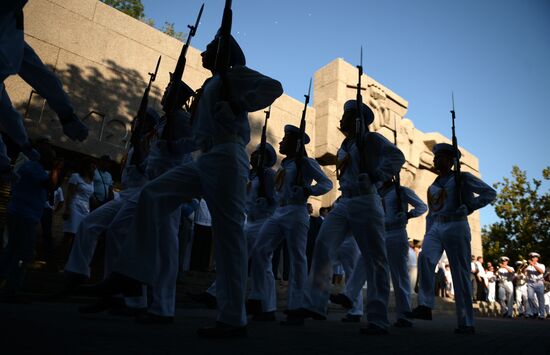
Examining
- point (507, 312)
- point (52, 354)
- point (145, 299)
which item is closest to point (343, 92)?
point (507, 312)

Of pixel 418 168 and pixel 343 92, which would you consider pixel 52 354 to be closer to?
pixel 343 92

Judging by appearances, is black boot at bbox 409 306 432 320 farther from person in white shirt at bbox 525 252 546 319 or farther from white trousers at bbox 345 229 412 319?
person in white shirt at bbox 525 252 546 319


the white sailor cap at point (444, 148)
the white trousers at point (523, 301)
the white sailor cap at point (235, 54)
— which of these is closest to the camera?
the white sailor cap at point (235, 54)

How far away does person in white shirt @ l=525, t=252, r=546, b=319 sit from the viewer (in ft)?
51.8

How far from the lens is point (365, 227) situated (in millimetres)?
4422

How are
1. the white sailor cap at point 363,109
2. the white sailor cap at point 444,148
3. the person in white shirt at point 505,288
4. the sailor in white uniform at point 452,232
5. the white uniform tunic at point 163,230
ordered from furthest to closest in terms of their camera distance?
the person in white shirt at point 505,288 → the white sailor cap at point 444,148 → the sailor in white uniform at point 452,232 → the white sailor cap at point 363,109 → the white uniform tunic at point 163,230

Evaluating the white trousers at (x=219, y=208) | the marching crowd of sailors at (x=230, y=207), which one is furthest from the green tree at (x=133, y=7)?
the white trousers at (x=219, y=208)

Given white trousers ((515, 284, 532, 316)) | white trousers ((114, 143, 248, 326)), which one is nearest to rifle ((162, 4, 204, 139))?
white trousers ((114, 143, 248, 326))

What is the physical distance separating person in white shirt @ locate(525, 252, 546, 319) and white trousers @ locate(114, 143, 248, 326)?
16.0 metres

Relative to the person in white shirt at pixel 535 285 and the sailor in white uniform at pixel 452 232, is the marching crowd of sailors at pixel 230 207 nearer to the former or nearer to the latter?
the sailor in white uniform at pixel 452 232

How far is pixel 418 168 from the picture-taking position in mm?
18594

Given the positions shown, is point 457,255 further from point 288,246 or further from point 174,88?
point 174,88

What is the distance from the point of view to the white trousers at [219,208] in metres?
3.01

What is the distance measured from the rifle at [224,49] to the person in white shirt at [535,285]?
1618 centimetres
